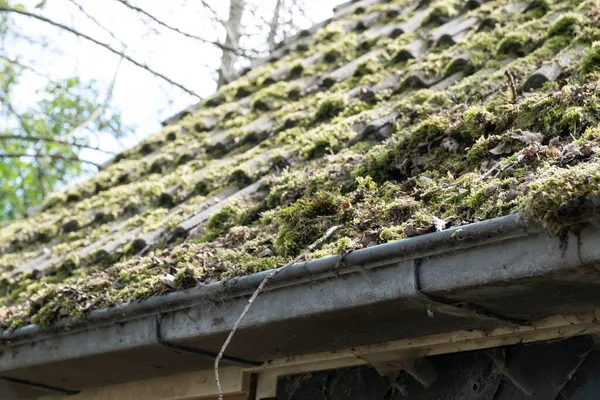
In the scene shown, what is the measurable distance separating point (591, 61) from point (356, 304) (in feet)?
4.54

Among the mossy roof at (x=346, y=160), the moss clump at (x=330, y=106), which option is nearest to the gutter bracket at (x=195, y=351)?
the mossy roof at (x=346, y=160)

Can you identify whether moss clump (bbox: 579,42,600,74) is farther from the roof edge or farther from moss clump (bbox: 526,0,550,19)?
the roof edge

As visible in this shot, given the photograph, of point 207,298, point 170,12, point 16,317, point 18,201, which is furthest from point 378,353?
point 18,201

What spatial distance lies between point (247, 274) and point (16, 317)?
1435 millimetres

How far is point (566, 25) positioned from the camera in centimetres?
388

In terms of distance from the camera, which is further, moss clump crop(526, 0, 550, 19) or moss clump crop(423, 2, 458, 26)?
moss clump crop(423, 2, 458, 26)

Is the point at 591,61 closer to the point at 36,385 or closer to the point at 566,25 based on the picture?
the point at 566,25

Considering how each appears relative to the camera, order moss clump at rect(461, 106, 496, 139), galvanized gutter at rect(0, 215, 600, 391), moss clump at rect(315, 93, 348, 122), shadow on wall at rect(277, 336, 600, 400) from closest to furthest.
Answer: galvanized gutter at rect(0, 215, 600, 391)
shadow on wall at rect(277, 336, 600, 400)
moss clump at rect(461, 106, 496, 139)
moss clump at rect(315, 93, 348, 122)

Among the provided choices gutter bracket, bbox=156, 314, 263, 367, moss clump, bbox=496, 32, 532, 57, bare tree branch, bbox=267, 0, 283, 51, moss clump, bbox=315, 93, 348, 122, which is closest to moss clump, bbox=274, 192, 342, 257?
gutter bracket, bbox=156, 314, 263, 367

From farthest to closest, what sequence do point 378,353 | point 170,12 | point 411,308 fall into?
1. point 170,12
2. point 378,353
3. point 411,308

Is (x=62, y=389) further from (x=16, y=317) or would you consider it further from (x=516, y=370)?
(x=516, y=370)

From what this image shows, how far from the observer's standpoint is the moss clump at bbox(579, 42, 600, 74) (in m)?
3.24

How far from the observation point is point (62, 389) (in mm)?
4422

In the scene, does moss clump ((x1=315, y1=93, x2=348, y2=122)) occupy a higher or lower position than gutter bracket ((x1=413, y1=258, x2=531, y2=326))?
higher
